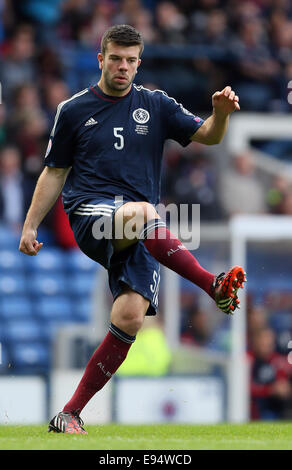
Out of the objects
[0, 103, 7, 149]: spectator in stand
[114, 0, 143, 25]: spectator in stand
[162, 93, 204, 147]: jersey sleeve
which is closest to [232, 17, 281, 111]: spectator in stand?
[114, 0, 143, 25]: spectator in stand

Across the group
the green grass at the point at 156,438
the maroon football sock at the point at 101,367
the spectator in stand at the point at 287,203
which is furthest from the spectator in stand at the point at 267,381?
the maroon football sock at the point at 101,367

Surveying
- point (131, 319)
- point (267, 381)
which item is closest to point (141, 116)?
point (131, 319)

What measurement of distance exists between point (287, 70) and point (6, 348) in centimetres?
519

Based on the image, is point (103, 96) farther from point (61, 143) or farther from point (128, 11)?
point (128, 11)

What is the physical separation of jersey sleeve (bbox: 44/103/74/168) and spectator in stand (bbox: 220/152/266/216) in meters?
6.43

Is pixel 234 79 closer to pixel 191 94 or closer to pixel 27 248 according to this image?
pixel 191 94

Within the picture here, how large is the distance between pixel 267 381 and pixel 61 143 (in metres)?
5.36

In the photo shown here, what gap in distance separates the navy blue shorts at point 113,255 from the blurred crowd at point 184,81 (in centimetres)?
504

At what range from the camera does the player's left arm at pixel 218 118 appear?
211 inches

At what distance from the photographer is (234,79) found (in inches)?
540

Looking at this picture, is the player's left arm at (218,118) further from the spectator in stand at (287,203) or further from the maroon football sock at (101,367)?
the spectator in stand at (287,203)
